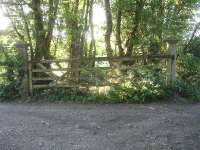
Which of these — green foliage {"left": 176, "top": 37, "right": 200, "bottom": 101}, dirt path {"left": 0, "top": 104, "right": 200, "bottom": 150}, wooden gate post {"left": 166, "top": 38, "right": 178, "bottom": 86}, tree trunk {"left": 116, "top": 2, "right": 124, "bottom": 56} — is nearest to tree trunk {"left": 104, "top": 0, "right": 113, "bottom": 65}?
tree trunk {"left": 116, "top": 2, "right": 124, "bottom": 56}

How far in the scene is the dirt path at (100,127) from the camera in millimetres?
6469

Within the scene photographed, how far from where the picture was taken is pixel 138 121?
27.5 feet

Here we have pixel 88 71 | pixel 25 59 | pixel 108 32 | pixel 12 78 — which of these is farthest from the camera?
pixel 108 32

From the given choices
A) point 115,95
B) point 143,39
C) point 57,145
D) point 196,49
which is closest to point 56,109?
point 115,95

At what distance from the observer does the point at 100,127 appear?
7844 millimetres

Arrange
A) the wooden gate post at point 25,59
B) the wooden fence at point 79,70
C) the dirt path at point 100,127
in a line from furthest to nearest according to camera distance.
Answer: the wooden gate post at point 25,59 → the wooden fence at point 79,70 → the dirt path at point 100,127

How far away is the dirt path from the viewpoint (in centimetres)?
647

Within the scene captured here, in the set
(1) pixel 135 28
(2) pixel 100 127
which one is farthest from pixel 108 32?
(2) pixel 100 127

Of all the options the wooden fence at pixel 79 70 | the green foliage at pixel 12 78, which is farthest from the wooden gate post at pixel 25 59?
the green foliage at pixel 12 78

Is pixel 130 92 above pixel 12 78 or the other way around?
the other way around

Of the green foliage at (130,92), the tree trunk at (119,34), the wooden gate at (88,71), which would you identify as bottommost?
the green foliage at (130,92)

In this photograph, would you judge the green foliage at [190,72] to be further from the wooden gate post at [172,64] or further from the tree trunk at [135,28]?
the tree trunk at [135,28]

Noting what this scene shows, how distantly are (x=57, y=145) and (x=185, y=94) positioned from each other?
6.14 m

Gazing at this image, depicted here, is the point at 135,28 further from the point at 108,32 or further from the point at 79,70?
the point at 79,70
